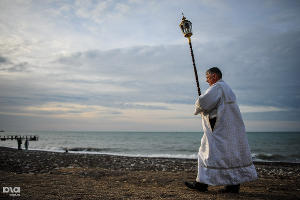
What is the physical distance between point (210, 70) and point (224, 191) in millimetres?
2512

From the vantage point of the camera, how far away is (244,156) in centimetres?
372

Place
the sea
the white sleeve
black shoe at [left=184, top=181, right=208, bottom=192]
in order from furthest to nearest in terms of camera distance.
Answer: the sea < black shoe at [left=184, top=181, right=208, bottom=192] < the white sleeve

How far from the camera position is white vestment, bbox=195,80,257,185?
366cm

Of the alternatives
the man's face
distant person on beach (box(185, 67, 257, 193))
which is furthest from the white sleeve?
the man's face

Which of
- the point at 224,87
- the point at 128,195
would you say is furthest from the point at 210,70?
the point at 128,195

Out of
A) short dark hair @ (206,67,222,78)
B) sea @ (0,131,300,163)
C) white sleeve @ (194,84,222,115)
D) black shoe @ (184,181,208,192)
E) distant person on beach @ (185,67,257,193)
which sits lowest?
sea @ (0,131,300,163)

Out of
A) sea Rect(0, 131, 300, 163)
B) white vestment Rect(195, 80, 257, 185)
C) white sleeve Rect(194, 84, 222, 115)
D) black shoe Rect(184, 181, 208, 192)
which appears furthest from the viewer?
sea Rect(0, 131, 300, 163)
